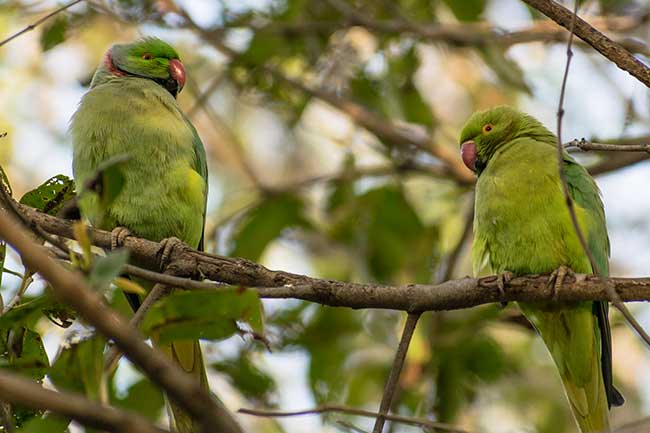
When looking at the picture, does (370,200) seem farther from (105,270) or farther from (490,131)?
(105,270)

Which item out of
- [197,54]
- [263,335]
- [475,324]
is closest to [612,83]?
[475,324]

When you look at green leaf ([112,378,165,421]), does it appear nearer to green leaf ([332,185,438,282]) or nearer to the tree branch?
green leaf ([332,185,438,282])

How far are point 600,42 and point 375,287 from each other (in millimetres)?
1078

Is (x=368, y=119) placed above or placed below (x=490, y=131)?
above

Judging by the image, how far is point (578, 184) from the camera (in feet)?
12.6

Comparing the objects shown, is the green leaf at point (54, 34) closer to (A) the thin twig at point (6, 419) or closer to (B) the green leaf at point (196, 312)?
(A) the thin twig at point (6, 419)

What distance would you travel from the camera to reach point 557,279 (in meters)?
3.26

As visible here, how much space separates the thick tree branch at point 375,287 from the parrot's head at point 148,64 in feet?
5.63

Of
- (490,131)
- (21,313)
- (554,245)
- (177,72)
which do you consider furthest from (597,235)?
(21,313)

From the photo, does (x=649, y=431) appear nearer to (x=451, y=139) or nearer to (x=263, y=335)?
(x=263, y=335)

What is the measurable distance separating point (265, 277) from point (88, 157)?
140 cm

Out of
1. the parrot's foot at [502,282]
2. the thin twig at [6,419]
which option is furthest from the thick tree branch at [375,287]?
the thin twig at [6,419]

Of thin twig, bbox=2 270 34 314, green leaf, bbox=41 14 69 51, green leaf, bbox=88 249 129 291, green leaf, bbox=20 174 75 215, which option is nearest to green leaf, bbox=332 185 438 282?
green leaf, bbox=41 14 69 51

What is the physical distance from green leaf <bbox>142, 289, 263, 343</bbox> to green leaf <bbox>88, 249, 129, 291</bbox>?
0.33 meters
